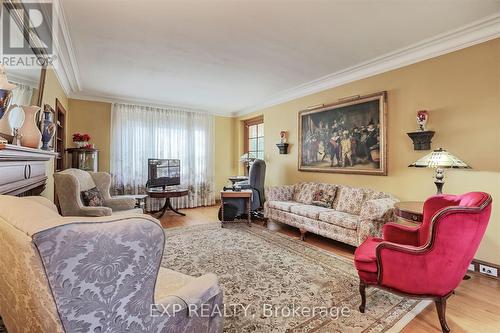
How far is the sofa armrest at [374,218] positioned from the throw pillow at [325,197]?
982 millimetres

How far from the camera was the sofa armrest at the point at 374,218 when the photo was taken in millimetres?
2977

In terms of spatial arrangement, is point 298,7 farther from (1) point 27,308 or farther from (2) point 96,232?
(1) point 27,308

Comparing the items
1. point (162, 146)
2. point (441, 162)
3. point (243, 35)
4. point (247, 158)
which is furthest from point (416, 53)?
point (162, 146)

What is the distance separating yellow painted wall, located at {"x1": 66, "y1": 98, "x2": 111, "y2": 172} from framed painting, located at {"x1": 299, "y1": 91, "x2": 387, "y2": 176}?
4251 millimetres

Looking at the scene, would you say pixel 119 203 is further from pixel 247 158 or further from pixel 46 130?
pixel 247 158

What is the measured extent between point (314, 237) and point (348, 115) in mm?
2093

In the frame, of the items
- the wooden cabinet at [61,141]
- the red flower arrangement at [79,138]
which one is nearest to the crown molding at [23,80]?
the wooden cabinet at [61,141]

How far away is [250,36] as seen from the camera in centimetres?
285

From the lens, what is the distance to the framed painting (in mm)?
3666

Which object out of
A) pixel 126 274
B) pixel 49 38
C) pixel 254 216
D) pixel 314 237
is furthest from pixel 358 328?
pixel 49 38

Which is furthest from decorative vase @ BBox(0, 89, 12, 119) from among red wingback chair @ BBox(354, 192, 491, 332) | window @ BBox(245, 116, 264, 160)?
window @ BBox(245, 116, 264, 160)

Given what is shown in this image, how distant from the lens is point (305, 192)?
454cm

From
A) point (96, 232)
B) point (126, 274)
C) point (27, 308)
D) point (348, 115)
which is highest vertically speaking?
point (348, 115)

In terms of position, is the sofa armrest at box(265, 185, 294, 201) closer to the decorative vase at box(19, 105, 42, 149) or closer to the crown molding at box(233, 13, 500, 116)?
the crown molding at box(233, 13, 500, 116)
